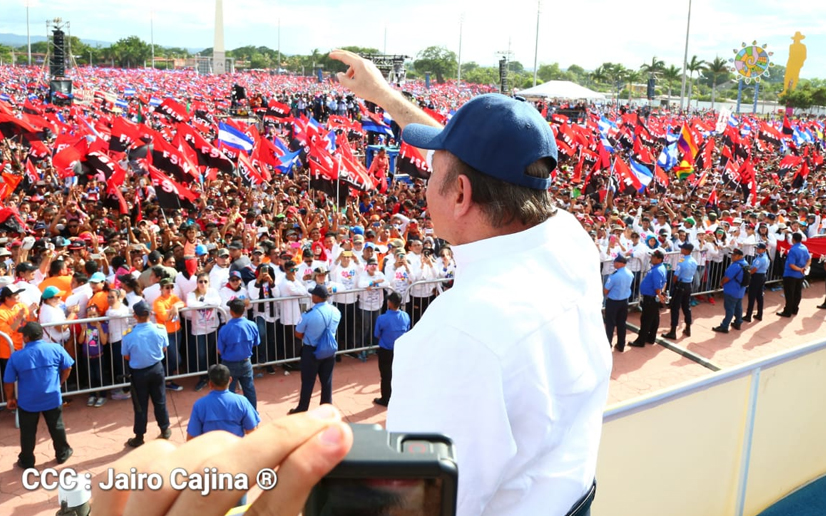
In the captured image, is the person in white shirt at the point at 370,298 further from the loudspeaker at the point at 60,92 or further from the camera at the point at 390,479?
the loudspeaker at the point at 60,92

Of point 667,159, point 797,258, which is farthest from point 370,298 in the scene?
point 667,159

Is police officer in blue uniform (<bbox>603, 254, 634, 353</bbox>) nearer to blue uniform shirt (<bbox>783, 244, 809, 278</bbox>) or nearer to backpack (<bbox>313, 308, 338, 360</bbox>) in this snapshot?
blue uniform shirt (<bbox>783, 244, 809, 278</bbox>)

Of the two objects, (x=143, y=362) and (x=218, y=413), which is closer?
(x=218, y=413)

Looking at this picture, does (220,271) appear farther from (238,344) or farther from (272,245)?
(238,344)

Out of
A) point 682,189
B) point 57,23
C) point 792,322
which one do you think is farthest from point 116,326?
point 57,23

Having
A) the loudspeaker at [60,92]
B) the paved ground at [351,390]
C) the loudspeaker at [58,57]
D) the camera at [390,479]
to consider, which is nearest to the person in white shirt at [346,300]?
the paved ground at [351,390]

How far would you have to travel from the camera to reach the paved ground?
651 cm

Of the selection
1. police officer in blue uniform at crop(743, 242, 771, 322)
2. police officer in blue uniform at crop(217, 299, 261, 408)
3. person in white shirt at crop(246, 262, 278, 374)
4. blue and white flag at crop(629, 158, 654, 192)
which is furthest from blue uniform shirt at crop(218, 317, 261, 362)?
blue and white flag at crop(629, 158, 654, 192)

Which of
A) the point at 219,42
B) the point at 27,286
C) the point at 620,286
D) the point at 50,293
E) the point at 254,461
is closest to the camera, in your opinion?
the point at 254,461

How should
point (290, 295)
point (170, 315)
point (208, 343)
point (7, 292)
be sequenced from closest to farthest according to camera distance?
→ 1. point (7, 292)
2. point (170, 315)
3. point (208, 343)
4. point (290, 295)

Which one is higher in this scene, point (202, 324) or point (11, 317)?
point (11, 317)

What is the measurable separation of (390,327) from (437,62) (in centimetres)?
12029

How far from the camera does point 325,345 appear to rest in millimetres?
7496

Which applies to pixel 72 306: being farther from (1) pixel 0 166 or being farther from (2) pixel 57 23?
(2) pixel 57 23
